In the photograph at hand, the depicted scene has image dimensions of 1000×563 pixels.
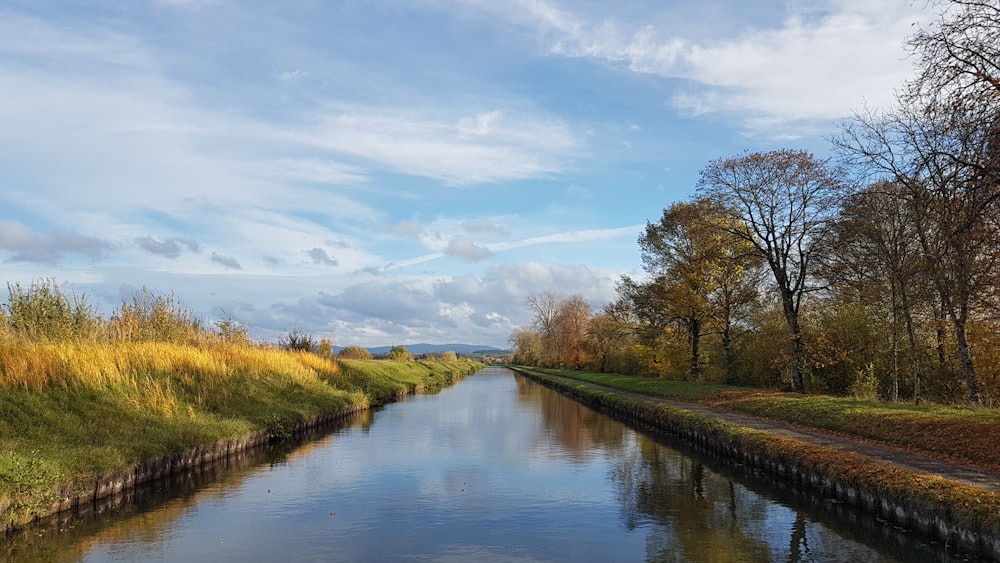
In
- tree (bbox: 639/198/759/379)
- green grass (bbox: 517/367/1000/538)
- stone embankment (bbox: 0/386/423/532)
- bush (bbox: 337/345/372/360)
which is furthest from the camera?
bush (bbox: 337/345/372/360)

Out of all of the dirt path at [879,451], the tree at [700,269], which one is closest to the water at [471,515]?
the dirt path at [879,451]

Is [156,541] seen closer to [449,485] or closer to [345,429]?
[449,485]

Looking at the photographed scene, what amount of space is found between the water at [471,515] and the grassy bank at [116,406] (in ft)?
3.10

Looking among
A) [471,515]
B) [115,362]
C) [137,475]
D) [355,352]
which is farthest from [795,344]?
[355,352]

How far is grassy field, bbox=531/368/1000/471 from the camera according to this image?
13406 mm

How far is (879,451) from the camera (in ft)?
47.6

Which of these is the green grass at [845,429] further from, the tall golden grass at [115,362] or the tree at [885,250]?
the tall golden grass at [115,362]

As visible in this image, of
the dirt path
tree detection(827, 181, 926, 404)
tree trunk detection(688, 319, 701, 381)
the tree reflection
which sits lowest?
the tree reflection

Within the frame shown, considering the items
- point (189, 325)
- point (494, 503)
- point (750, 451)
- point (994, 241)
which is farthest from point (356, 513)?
point (189, 325)

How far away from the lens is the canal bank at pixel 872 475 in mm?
9508

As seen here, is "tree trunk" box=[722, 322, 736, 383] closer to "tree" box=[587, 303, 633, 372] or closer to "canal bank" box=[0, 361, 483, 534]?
"tree" box=[587, 303, 633, 372]

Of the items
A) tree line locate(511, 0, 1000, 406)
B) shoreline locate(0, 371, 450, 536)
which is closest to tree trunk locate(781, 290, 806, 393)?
tree line locate(511, 0, 1000, 406)

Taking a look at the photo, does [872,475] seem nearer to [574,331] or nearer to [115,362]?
[115,362]

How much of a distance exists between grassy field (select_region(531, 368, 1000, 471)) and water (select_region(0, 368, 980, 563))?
317 cm
